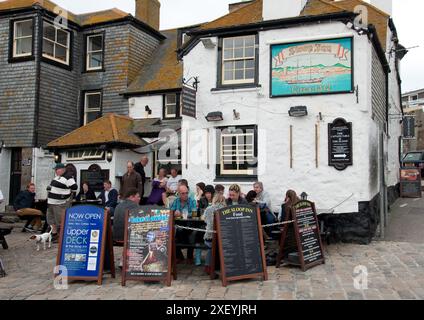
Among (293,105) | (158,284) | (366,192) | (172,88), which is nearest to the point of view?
(158,284)

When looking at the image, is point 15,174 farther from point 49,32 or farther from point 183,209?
point 183,209

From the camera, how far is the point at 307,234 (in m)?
7.28

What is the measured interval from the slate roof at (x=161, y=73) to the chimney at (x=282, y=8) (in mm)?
5385

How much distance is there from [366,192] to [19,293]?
7.28 meters

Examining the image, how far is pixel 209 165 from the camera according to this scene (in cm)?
1077

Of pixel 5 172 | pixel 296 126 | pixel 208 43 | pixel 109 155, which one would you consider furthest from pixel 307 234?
pixel 5 172

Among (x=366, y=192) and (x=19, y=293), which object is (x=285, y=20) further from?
(x=19, y=293)

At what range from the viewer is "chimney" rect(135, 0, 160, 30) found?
19219 millimetres

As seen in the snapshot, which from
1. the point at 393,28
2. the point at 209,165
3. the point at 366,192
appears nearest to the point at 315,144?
the point at 366,192

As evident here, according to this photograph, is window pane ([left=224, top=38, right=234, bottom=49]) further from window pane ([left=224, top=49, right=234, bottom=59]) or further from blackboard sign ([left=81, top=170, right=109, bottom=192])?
blackboard sign ([left=81, top=170, right=109, bottom=192])

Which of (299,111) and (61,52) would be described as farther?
(61,52)

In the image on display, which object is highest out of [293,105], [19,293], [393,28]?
[393,28]

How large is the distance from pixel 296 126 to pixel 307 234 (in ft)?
11.2

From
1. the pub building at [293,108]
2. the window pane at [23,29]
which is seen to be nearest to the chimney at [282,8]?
the pub building at [293,108]
